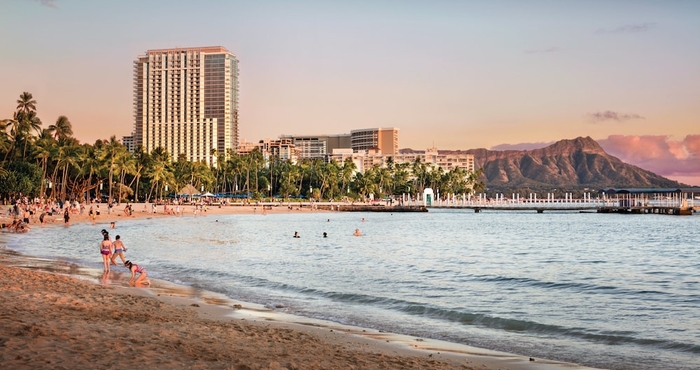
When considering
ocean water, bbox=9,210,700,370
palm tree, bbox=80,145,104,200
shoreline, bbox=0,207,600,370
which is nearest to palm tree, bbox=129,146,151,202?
palm tree, bbox=80,145,104,200

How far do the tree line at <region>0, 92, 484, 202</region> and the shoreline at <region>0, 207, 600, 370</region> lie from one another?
75.4 meters

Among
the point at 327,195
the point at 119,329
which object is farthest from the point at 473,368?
the point at 327,195

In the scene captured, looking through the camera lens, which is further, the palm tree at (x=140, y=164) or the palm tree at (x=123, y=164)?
the palm tree at (x=140, y=164)

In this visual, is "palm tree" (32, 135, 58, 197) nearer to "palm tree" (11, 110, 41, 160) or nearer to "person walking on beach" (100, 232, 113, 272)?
"palm tree" (11, 110, 41, 160)

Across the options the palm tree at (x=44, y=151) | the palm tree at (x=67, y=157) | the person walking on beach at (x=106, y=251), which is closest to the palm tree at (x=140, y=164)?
the palm tree at (x=67, y=157)

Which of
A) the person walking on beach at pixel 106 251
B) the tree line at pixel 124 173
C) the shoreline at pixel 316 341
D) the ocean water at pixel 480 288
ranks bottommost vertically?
the ocean water at pixel 480 288

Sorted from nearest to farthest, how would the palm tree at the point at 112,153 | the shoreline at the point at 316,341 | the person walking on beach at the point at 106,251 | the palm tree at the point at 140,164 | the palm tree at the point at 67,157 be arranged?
the shoreline at the point at 316,341 < the person walking on beach at the point at 106,251 < the palm tree at the point at 67,157 < the palm tree at the point at 112,153 < the palm tree at the point at 140,164

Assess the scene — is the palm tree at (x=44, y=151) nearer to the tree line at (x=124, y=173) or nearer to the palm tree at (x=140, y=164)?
the tree line at (x=124, y=173)

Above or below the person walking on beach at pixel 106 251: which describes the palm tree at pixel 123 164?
above

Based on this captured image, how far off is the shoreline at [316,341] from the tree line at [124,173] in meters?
75.4

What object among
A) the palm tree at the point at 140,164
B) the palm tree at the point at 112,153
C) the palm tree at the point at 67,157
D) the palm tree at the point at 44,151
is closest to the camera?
the palm tree at the point at 44,151

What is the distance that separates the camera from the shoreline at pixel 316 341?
9.40 m

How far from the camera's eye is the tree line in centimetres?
9156

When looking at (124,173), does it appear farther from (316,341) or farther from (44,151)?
(316,341)
